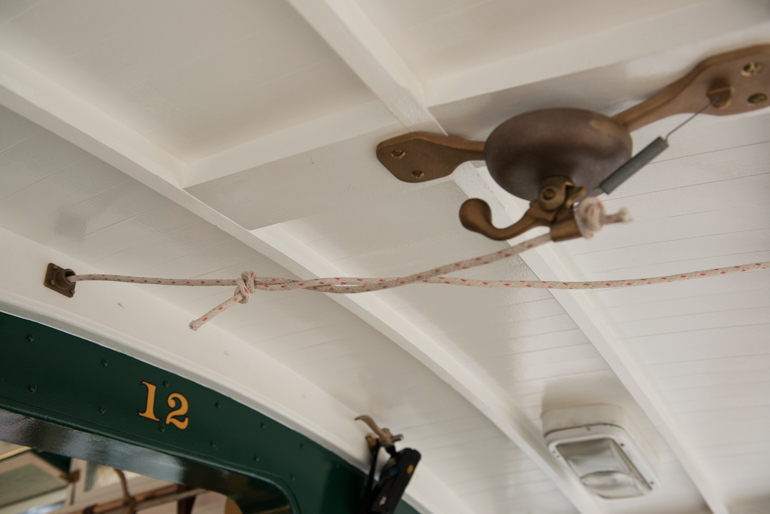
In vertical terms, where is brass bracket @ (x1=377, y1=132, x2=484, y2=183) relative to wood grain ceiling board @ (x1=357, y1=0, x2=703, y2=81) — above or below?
below

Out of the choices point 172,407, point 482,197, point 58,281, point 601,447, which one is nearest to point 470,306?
Answer: point 482,197

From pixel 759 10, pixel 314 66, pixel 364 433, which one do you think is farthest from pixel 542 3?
pixel 364 433

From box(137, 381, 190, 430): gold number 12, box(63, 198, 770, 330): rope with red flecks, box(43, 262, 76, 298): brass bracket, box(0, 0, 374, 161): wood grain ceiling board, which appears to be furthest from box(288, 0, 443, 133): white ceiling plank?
box(137, 381, 190, 430): gold number 12

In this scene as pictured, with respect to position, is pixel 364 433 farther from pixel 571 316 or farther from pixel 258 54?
pixel 258 54

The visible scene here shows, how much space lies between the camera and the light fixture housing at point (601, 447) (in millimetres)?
2797

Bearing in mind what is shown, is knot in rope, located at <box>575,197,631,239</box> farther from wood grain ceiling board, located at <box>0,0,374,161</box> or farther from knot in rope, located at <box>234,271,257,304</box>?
knot in rope, located at <box>234,271,257,304</box>

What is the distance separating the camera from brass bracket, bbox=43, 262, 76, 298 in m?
2.05

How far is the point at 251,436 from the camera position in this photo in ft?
8.62

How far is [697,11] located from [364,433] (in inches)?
98.3

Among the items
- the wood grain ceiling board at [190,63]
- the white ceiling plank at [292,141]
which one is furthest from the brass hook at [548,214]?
the wood grain ceiling board at [190,63]

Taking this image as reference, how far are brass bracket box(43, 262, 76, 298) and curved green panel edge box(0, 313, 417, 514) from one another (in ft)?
0.43

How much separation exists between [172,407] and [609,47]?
1.92 m

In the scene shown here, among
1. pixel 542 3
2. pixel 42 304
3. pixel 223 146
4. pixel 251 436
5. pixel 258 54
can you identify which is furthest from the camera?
pixel 251 436

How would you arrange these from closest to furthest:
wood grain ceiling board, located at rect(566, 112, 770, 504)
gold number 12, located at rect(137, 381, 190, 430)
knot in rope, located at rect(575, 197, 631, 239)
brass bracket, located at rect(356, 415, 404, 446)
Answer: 1. knot in rope, located at rect(575, 197, 631, 239)
2. wood grain ceiling board, located at rect(566, 112, 770, 504)
3. gold number 12, located at rect(137, 381, 190, 430)
4. brass bracket, located at rect(356, 415, 404, 446)
